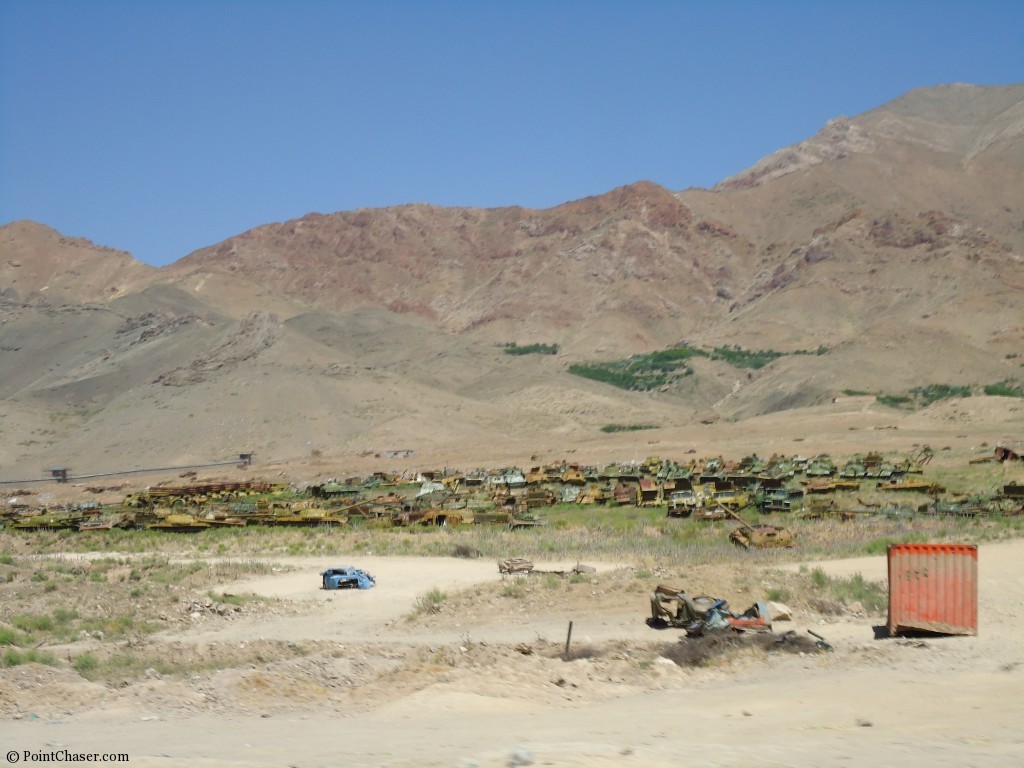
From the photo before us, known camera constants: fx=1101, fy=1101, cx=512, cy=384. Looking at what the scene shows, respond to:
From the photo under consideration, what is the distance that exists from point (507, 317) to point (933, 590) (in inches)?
5423

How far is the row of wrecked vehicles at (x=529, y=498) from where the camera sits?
3409 cm

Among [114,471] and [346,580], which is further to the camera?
[114,471]

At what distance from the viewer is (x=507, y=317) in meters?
152

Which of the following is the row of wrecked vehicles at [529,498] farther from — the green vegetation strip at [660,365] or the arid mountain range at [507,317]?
the green vegetation strip at [660,365]

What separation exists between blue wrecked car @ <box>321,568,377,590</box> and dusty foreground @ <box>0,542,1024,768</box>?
3.18 meters

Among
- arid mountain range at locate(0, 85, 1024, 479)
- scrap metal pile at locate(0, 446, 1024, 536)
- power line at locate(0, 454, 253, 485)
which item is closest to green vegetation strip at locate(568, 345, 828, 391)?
arid mountain range at locate(0, 85, 1024, 479)

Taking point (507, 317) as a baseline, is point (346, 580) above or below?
below

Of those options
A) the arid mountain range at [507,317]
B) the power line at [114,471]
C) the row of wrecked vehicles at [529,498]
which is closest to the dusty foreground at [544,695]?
the row of wrecked vehicles at [529,498]

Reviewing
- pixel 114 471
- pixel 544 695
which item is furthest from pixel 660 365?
pixel 544 695

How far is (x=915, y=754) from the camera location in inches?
371

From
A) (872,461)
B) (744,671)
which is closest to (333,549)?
(744,671)

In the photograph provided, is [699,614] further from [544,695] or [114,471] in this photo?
[114,471]

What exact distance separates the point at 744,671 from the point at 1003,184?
182 m

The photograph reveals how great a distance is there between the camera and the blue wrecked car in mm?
22703
